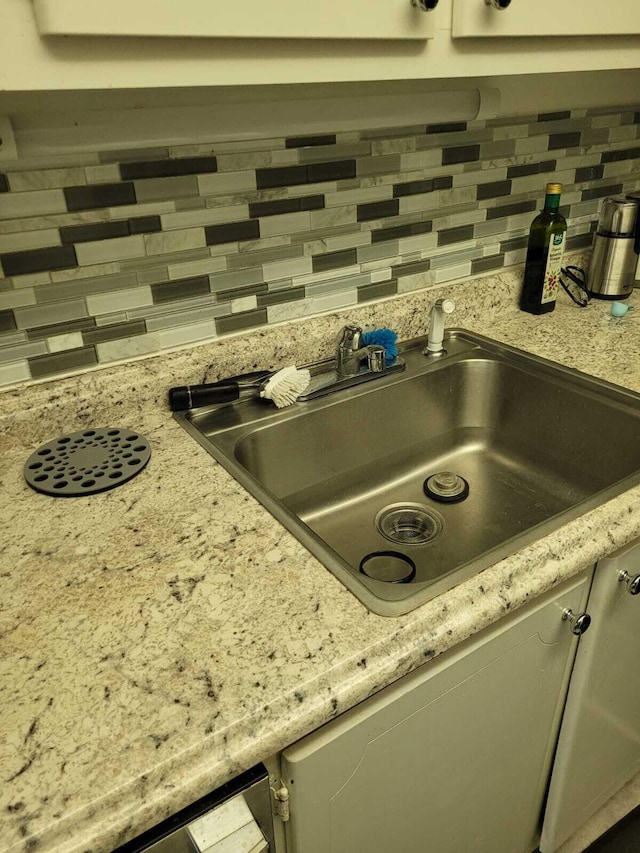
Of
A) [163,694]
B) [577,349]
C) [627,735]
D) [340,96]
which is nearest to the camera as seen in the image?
[163,694]

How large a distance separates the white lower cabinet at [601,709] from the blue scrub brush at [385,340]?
0.52 metres

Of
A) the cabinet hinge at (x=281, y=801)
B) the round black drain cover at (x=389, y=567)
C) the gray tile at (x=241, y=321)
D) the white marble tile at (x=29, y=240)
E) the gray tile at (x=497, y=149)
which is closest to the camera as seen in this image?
the cabinet hinge at (x=281, y=801)

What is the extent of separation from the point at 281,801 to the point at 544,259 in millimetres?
1143

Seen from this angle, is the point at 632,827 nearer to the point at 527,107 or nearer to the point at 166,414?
the point at 166,414

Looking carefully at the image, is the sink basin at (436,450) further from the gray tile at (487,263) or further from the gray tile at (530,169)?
the gray tile at (530,169)

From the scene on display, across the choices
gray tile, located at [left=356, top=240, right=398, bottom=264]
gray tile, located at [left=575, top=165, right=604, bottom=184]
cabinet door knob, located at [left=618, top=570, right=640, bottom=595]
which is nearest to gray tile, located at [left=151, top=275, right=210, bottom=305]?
gray tile, located at [left=356, top=240, right=398, bottom=264]

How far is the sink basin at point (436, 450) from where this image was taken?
3.46 feet

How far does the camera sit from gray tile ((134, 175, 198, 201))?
38.4 inches

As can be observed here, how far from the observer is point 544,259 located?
138 centimetres

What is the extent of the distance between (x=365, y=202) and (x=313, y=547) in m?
0.72

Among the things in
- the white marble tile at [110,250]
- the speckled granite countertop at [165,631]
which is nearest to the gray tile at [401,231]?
the white marble tile at [110,250]

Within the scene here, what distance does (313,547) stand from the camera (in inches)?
29.6

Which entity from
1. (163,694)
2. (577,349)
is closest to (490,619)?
(163,694)

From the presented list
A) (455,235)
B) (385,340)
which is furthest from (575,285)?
(385,340)
